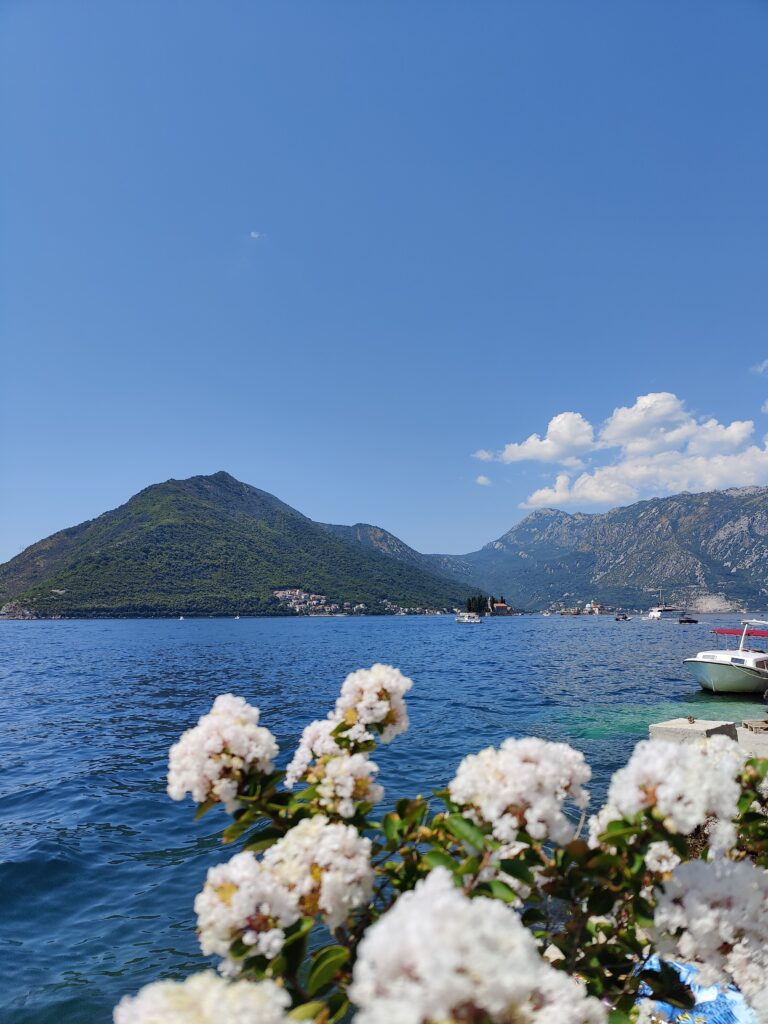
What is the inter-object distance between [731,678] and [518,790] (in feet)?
112

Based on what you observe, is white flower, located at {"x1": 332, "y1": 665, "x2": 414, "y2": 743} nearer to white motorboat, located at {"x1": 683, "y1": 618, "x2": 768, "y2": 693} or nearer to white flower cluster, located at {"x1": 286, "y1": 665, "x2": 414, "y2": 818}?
white flower cluster, located at {"x1": 286, "y1": 665, "x2": 414, "y2": 818}

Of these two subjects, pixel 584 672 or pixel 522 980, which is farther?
pixel 584 672

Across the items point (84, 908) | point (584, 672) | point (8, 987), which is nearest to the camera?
point (8, 987)

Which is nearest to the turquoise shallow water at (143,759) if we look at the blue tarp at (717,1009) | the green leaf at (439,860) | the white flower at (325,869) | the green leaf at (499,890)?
the blue tarp at (717,1009)

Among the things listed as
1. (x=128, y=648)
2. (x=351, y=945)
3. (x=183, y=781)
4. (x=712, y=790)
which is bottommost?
(x=128, y=648)

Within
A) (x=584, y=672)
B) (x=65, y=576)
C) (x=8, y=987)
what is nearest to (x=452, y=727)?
(x=8, y=987)

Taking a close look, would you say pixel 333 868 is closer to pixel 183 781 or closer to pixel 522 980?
pixel 183 781

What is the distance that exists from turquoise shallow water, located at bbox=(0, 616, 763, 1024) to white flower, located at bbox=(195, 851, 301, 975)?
269 inches

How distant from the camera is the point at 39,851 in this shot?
10781 millimetres

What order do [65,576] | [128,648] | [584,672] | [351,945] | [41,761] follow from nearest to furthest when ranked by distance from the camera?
1. [351,945]
2. [41,761]
3. [584,672]
4. [128,648]
5. [65,576]

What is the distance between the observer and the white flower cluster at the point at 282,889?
6.52 ft

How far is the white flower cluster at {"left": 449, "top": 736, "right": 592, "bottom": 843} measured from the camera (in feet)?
7.07

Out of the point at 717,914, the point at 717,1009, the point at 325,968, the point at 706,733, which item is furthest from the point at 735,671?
the point at 325,968

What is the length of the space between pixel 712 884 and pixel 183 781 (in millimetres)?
2398
